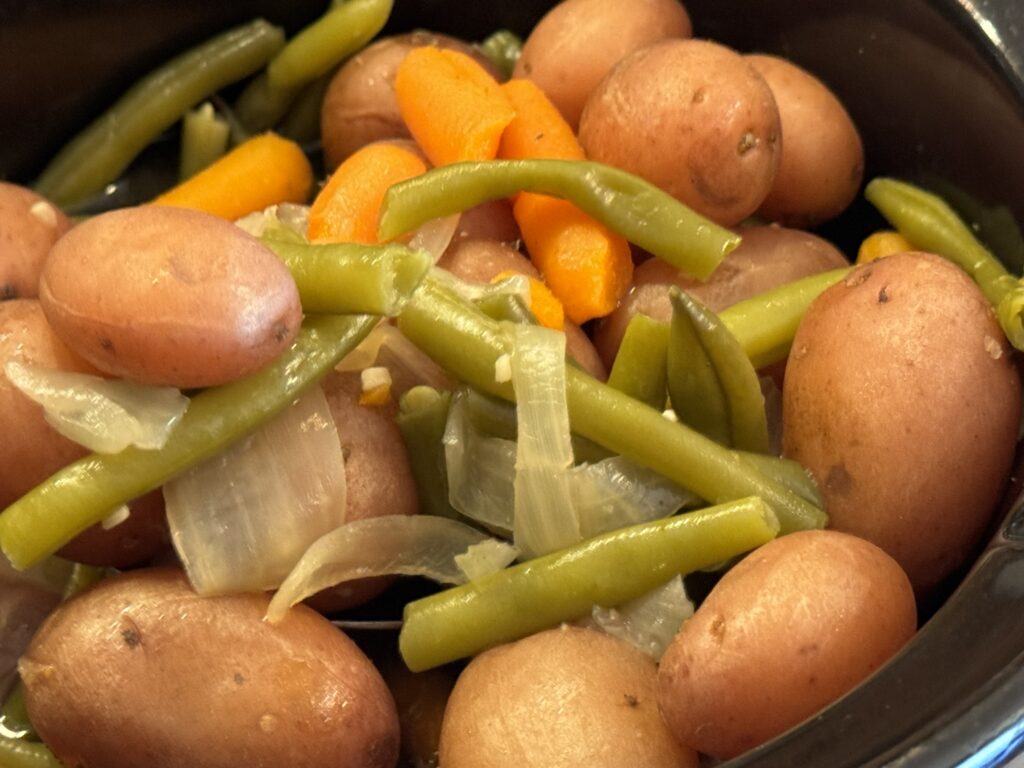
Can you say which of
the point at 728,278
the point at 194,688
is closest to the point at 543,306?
the point at 728,278

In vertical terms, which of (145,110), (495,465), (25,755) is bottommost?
(25,755)

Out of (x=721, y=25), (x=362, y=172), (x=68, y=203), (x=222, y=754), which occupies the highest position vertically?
(x=721, y=25)

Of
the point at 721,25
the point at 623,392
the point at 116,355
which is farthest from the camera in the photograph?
the point at 721,25

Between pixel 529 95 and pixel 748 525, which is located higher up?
pixel 529 95

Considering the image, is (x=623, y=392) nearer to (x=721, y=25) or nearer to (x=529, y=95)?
(x=529, y=95)

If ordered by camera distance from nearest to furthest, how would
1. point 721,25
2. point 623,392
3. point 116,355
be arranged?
1. point 116,355
2. point 623,392
3. point 721,25

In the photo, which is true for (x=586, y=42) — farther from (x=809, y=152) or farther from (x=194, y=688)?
(x=194, y=688)

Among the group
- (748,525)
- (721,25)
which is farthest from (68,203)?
(748,525)

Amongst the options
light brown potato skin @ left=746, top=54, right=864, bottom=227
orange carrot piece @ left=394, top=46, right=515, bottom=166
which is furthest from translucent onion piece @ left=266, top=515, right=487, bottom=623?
light brown potato skin @ left=746, top=54, right=864, bottom=227
